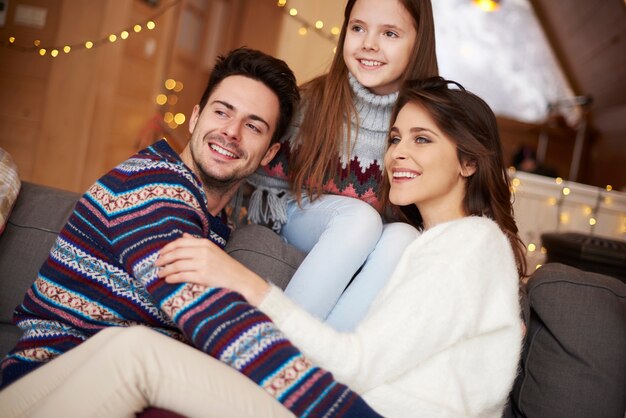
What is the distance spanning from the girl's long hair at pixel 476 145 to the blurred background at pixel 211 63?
5.14 feet

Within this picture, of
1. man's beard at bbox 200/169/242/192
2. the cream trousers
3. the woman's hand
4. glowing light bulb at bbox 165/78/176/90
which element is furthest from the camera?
glowing light bulb at bbox 165/78/176/90

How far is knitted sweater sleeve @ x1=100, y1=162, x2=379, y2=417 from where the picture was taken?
1.22m

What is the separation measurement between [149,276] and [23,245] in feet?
2.48

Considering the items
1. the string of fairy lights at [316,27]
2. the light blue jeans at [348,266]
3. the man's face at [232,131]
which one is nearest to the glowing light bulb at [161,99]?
the string of fairy lights at [316,27]

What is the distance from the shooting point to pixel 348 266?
170 cm

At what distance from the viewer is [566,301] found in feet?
5.39

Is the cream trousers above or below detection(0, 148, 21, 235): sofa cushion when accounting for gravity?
below

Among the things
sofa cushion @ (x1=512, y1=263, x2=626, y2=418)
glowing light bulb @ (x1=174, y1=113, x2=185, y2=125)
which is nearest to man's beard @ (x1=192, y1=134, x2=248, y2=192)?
sofa cushion @ (x1=512, y1=263, x2=626, y2=418)

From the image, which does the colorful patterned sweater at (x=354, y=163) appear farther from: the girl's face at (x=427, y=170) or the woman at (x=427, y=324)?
the woman at (x=427, y=324)

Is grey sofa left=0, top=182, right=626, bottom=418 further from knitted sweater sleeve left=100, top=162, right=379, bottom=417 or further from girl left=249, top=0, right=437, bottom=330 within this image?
knitted sweater sleeve left=100, top=162, right=379, bottom=417

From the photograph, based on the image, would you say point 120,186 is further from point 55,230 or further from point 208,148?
point 55,230

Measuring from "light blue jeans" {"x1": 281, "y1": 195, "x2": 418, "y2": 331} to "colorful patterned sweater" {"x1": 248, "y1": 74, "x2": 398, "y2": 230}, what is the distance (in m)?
0.32

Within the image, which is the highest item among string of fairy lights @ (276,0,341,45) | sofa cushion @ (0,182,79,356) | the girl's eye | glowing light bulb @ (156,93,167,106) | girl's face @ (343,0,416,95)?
string of fairy lights @ (276,0,341,45)

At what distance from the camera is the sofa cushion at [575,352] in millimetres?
1585
